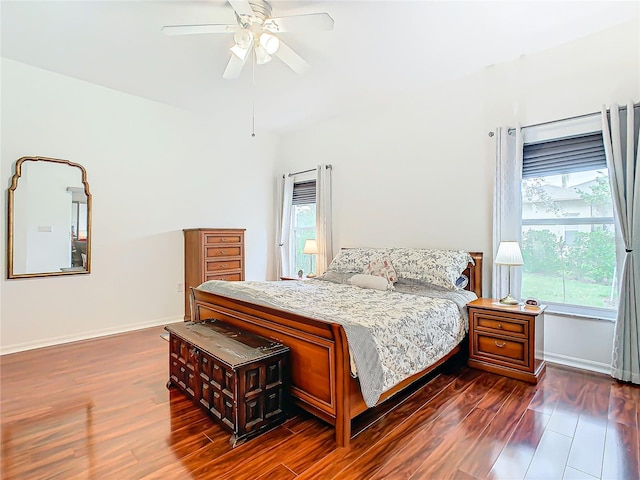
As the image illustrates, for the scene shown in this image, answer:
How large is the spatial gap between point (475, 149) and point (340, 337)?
8.89 ft

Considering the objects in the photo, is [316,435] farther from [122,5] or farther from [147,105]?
[147,105]

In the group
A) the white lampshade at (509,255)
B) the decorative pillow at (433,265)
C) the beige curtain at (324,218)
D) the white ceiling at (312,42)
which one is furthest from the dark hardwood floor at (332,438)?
the white ceiling at (312,42)

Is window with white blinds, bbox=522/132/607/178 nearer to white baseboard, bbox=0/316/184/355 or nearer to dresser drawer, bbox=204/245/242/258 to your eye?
dresser drawer, bbox=204/245/242/258

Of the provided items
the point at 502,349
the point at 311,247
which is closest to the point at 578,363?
the point at 502,349

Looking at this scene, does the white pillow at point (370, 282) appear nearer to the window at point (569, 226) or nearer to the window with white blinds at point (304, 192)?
the window at point (569, 226)

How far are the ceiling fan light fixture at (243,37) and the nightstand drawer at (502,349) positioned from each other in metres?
3.02

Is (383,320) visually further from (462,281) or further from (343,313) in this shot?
(462,281)

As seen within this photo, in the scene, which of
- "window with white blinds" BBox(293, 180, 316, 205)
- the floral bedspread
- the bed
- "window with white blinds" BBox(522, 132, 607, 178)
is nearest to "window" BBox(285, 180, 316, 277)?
"window with white blinds" BBox(293, 180, 316, 205)

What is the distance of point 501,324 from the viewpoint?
110 inches

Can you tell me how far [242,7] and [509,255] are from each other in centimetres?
282

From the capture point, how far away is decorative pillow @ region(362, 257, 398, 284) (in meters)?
3.42

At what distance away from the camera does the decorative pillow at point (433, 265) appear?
3191 mm

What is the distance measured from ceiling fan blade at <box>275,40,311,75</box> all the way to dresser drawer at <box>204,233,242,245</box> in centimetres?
246

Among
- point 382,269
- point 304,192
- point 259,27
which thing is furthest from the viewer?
point 304,192
